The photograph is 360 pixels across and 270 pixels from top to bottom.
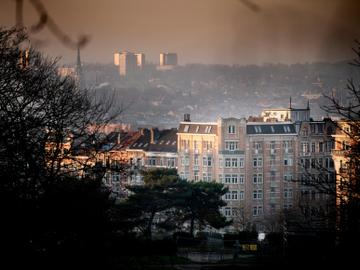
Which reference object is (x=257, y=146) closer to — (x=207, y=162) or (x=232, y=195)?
(x=207, y=162)

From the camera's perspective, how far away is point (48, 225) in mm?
13594

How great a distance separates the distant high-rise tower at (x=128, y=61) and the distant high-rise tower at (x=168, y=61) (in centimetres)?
138

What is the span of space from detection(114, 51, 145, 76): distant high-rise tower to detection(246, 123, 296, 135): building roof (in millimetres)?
15874

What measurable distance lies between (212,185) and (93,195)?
1755 cm

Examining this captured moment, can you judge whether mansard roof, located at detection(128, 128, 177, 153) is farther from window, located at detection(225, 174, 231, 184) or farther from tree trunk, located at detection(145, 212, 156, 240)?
tree trunk, located at detection(145, 212, 156, 240)

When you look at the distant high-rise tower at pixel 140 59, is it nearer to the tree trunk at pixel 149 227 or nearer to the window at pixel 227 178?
the window at pixel 227 178

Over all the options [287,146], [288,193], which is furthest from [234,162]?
[287,146]

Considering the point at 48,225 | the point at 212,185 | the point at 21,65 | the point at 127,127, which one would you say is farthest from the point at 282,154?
the point at 48,225

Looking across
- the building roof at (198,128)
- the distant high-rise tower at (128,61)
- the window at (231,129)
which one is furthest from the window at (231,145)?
the distant high-rise tower at (128,61)

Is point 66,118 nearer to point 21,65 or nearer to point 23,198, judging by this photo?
point 21,65

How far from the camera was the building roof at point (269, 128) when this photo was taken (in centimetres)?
4516

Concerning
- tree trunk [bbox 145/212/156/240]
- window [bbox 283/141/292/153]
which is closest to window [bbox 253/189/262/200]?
window [bbox 283/141/292/153]

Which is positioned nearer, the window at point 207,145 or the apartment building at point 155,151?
the window at point 207,145

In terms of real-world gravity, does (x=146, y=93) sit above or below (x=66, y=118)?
above
